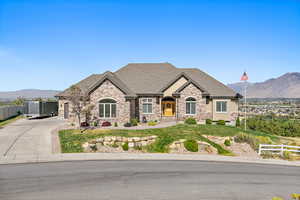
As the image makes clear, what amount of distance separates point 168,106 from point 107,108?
9.93 metres

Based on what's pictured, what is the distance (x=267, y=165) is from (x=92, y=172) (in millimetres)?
12198

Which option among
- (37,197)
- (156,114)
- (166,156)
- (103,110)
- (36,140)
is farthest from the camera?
(156,114)

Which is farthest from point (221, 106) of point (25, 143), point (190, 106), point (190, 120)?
point (25, 143)

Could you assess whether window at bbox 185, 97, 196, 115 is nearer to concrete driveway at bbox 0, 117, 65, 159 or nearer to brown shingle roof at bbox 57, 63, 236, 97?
brown shingle roof at bbox 57, 63, 236, 97

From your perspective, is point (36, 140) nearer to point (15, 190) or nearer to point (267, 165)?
point (15, 190)

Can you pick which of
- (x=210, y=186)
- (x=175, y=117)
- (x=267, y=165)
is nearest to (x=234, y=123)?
(x=175, y=117)

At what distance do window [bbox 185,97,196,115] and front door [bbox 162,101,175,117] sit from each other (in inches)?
102

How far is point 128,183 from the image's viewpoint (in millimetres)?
11406

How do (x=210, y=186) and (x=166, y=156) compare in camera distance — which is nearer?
(x=210, y=186)

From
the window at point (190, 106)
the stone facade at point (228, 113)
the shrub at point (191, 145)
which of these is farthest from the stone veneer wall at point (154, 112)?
the shrub at point (191, 145)

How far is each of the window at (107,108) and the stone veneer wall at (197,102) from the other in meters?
9.44

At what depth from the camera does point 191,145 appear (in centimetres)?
1938

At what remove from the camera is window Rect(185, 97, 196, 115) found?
31359 millimetres

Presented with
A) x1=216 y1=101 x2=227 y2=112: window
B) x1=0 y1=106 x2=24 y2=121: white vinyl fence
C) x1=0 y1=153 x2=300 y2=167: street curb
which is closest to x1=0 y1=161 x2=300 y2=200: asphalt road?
x1=0 y1=153 x2=300 y2=167: street curb
